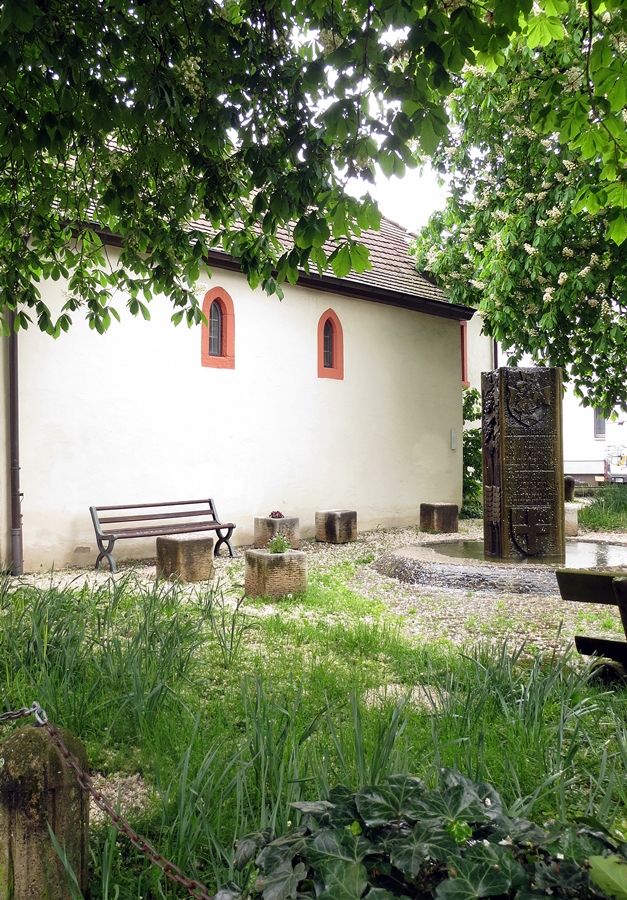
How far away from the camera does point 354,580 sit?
8.66 meters

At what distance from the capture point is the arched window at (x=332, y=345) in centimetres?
1372

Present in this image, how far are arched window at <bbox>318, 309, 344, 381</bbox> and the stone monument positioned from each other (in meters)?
5.13

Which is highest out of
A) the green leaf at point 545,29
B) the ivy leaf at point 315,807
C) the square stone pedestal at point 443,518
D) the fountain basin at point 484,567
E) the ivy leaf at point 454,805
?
the green leaf at point 545,29

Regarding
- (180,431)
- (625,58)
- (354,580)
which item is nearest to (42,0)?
(625,58)

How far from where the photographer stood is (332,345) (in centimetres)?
1397

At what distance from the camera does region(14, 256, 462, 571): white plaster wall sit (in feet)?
31.7

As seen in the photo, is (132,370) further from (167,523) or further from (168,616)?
(168,616)

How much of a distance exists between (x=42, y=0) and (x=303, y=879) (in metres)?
4.01

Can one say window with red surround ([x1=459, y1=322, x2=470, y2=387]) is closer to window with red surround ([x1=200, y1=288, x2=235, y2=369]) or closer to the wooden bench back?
window with red surround ([x1=200, y1=288, x2=235, y2=369])

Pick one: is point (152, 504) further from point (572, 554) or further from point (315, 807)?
point (315, 807)

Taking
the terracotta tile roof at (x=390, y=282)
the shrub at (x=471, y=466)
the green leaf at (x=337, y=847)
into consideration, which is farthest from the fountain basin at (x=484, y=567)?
the shrub at (x=471, y=466)

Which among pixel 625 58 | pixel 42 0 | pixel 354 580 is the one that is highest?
pixel 42 0

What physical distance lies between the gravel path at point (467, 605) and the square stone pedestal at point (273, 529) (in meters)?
0.73

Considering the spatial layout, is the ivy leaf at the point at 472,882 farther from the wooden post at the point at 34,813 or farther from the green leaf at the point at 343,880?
the wooden post at the point at 34,813
